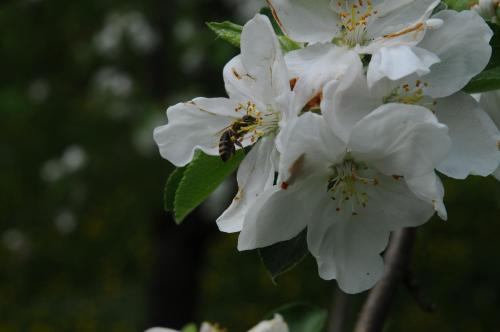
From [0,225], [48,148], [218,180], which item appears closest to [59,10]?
[48,148]

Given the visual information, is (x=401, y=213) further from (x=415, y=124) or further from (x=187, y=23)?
(x=187, y=23)

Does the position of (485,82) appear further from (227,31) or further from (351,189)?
(227,31)

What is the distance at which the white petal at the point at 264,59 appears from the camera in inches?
39.5

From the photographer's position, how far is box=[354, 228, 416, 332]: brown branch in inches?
59.5

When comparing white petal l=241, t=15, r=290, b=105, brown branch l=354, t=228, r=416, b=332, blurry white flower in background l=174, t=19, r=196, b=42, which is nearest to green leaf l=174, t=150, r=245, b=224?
white petal l=241, t=15, r=290, b=105

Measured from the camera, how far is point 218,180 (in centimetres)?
122

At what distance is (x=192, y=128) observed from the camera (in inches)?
46.3

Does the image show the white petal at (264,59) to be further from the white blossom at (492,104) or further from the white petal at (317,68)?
the white blossom at (492,104)

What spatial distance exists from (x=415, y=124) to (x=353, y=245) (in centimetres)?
26

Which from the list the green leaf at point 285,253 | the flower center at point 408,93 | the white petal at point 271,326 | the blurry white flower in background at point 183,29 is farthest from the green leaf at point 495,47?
the blurry white flower in background at point 183,29

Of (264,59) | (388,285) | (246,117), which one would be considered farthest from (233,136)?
(388,285)

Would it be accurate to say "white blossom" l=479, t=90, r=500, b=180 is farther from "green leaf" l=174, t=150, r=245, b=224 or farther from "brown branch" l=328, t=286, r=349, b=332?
"brown branch" l=328, t=286, r=349, b=332

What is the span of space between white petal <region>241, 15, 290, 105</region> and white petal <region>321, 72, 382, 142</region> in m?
0.06

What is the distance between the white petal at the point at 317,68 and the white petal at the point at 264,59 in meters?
0.02
